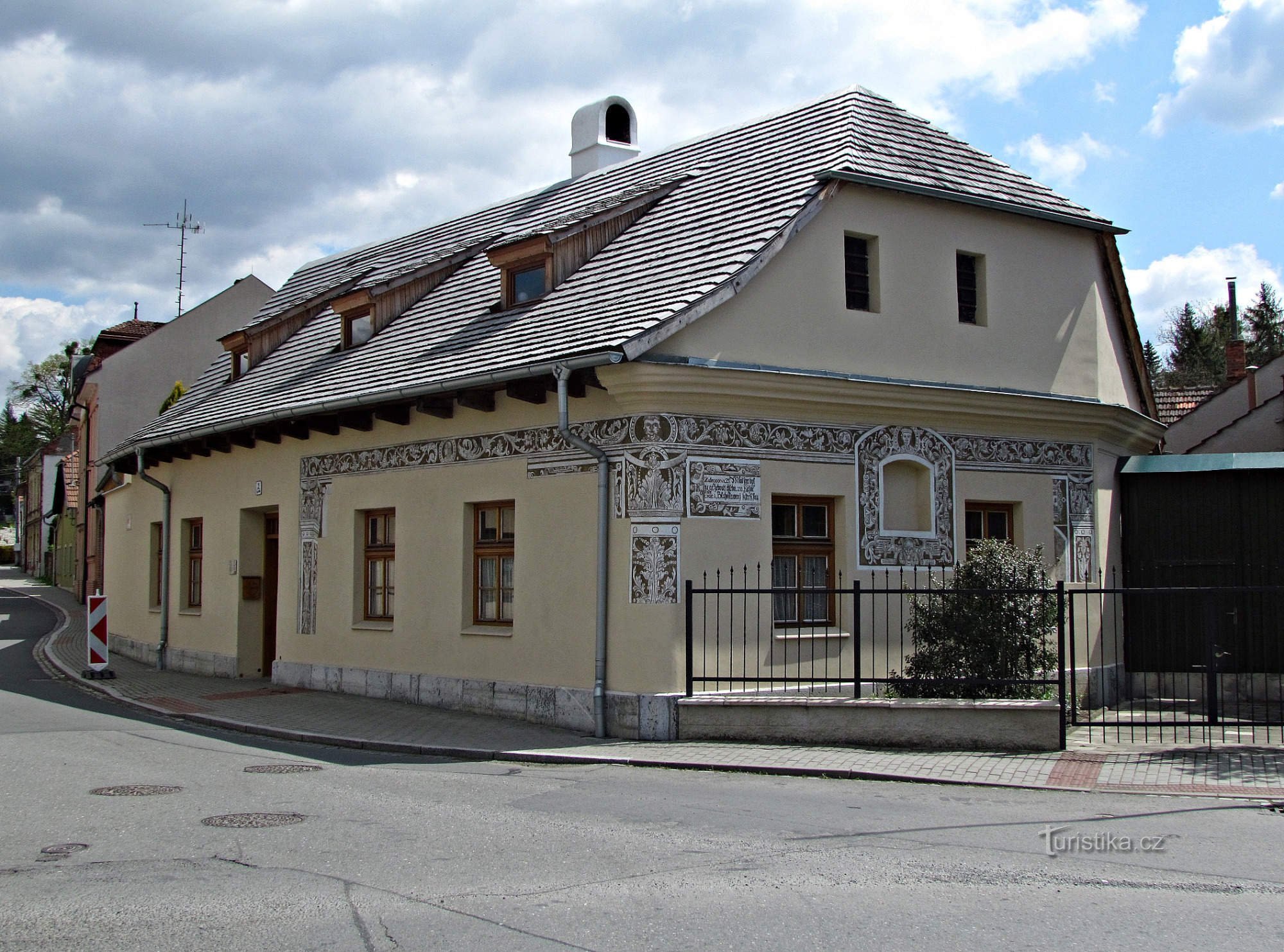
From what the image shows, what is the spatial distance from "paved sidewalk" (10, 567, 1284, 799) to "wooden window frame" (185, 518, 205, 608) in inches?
221

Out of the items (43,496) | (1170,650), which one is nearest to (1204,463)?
(1170,650)

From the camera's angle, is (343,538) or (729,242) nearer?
(729,242)

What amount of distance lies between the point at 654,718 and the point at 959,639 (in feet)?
10.3

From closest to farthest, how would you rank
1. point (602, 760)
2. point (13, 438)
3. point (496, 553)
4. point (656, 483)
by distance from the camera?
point (602, 760)
point (656, 483)
point (496, 553)
point (13, 438)

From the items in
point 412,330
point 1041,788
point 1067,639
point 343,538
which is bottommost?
point 1041,788

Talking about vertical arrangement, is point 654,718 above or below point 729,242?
below

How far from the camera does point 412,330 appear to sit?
18.1m

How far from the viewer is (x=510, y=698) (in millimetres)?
14484

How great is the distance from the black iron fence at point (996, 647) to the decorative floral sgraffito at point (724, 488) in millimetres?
654

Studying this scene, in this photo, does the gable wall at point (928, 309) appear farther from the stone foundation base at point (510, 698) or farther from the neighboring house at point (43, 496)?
the neighboring house at point (43, 496)

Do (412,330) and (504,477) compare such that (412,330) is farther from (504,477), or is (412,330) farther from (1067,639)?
(1067,639)

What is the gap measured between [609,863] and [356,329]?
46.1 ft

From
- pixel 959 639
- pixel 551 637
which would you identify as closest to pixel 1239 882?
pixel 959 639

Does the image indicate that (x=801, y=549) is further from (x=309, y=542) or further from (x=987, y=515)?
(x=309, y=542)
